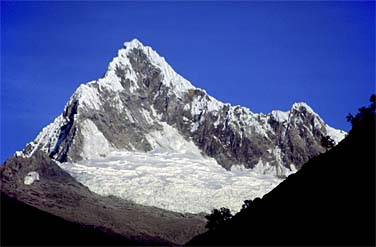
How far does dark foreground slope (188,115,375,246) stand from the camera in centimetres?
6525

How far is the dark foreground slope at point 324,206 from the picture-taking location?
65250 millimetres

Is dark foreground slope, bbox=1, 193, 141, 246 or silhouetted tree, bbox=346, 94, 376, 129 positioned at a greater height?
silhouetted tree, bbox=346, 94, 376, 129

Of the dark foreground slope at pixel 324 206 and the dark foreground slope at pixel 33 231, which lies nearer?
the dark foreground slope at pixel 324 206

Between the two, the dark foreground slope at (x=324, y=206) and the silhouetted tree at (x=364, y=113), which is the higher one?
the silhouetted tree at (x=364, y=113)

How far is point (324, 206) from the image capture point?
74.2m

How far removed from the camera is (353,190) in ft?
233

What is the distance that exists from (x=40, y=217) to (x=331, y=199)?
72352 millimetres

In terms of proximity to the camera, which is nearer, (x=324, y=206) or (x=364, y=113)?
(x=324, y=206)

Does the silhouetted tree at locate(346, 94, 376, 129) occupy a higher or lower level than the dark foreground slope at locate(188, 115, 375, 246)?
higher

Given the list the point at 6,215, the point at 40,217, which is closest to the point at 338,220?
the point at 6,215

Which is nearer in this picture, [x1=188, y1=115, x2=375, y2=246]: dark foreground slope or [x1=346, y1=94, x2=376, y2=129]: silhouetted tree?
[x1=188, y1=115, x2=375, y2=246]: dark foreground slope

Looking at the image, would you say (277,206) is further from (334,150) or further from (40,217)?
(40,217)

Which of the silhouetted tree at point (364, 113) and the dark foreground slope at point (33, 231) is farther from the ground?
the silhouetted tree at point (364, 113)

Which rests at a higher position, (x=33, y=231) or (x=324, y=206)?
(x=33, y=231)
